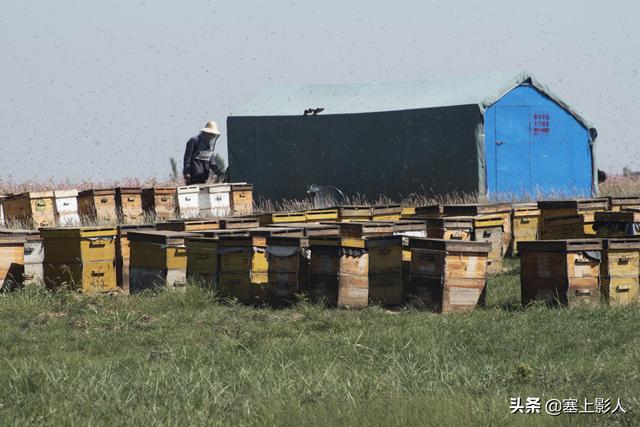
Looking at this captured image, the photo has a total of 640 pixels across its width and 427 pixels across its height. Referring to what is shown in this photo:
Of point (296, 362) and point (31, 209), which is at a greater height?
point (31, 209)

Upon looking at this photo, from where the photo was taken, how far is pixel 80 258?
16188 mm

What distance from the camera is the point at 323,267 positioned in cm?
1448

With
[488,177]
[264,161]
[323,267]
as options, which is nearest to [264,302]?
[323,267]

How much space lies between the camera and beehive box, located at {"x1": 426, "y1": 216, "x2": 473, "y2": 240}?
16.7 metres

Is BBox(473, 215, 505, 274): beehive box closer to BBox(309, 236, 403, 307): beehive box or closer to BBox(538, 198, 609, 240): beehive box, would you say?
BBox(538, 198, 609, 240): beehive box

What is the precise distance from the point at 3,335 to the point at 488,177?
17289 millimetres

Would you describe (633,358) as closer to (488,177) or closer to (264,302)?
(264,302)

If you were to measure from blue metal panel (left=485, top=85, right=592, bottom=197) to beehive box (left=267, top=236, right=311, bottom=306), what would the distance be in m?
13.8

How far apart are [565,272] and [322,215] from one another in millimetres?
7123

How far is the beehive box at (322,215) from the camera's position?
19688 millimetres

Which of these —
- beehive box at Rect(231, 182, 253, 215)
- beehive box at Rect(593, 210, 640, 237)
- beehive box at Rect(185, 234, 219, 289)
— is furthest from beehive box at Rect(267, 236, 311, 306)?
beehive box at Rect(231, 182, 253, 215)

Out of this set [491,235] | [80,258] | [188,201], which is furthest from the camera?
[188,201]

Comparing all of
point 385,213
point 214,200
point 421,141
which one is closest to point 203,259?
point 385,213

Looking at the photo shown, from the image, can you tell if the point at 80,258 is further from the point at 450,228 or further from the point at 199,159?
the point at 199,159
